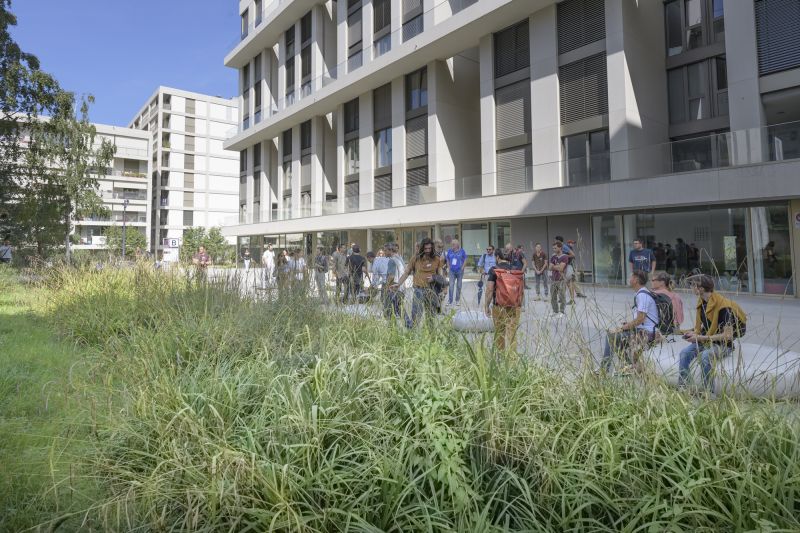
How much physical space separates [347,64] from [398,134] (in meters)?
7.02

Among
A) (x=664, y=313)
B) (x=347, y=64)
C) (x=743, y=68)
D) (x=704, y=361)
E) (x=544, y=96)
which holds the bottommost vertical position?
(x=704, y=361)

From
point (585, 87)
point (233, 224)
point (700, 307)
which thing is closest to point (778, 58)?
point (585, 87)

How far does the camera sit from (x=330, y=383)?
2.98m

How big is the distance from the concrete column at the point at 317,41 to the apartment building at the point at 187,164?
119ft

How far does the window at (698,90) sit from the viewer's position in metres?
16.6

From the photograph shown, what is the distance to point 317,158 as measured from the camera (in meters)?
32.5

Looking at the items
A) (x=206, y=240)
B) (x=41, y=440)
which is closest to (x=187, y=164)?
(x=206, y=240)

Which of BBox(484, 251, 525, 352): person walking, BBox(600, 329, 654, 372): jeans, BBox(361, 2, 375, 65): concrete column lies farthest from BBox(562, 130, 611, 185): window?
BBox(600, 329, 654, 372): jeans

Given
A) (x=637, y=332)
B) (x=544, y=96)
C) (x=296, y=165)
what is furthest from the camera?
(x=296, y=165)

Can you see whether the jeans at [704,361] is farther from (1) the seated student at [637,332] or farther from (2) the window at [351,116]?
(2) the window at [351,116]

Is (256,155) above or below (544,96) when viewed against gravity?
above

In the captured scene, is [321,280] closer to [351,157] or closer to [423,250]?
[423,250]

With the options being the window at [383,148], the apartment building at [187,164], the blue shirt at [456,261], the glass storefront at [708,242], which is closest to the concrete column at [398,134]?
the window at [383,148]

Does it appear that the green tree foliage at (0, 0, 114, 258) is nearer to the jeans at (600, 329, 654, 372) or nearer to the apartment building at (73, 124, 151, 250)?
the jeans at (600, 329, 654, 372)
